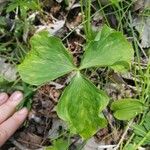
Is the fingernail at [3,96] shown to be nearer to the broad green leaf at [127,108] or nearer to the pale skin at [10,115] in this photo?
the pale skin at [10,115]

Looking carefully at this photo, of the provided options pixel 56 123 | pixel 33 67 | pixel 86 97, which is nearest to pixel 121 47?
pixel 86 97

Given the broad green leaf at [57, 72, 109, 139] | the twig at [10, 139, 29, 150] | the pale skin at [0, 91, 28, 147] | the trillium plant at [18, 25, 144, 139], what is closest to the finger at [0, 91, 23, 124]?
the pale skin at [0, 91, 28, 147]

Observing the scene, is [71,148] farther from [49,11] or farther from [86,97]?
[49,11]

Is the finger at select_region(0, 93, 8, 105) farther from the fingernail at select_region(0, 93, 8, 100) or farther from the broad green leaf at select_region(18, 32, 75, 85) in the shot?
the broad green leaf at select_region(18, 32, 75, 85)

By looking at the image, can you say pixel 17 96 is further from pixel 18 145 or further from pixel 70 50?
pixel 70 50

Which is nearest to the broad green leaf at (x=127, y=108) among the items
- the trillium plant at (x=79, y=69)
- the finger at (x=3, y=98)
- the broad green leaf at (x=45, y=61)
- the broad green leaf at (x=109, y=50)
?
the trillium plant at (x=79, y=69)

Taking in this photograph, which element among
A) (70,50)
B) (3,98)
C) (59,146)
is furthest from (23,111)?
(70,50)
